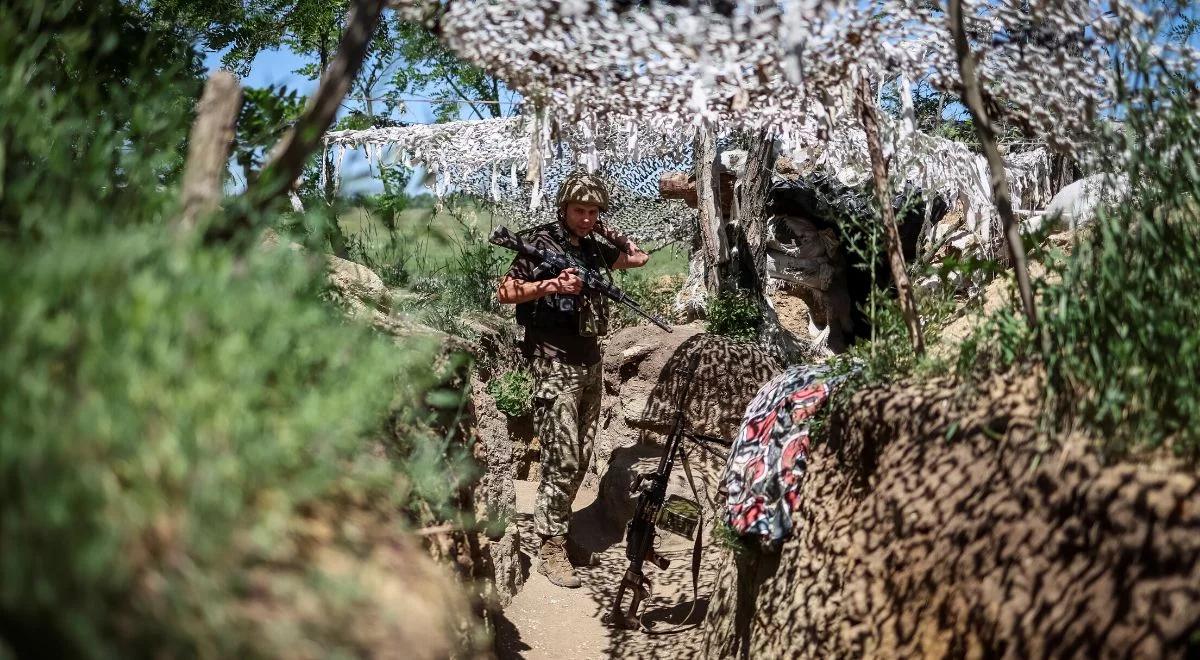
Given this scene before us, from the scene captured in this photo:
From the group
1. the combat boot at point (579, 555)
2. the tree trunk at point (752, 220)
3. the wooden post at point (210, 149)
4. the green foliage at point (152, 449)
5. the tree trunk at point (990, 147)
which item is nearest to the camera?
the green foliage at point (152, 449)

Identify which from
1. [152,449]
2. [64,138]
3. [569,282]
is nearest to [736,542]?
[569,282]

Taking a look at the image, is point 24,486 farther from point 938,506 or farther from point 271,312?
point 938,506

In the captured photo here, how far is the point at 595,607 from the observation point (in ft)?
15.0

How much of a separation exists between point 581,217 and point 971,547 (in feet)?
10.1

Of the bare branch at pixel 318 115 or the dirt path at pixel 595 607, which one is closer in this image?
the bare branch at pixel 318 115

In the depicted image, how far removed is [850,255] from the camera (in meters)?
8.33

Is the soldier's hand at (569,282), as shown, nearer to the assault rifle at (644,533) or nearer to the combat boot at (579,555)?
the assault rifle at (644,533)

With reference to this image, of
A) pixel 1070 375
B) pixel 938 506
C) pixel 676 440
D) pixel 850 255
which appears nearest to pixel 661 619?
pixel 676 440

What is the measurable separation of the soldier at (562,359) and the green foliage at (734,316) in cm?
292

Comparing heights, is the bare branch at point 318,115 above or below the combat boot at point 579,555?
above

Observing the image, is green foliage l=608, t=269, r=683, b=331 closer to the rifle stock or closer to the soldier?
the soldier

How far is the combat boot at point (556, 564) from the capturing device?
4773 mm

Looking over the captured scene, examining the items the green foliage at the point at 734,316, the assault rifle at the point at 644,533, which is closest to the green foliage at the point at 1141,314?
the assault rifle at the point at 644,533

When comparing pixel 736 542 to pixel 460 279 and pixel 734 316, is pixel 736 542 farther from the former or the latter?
pixel 460 279
